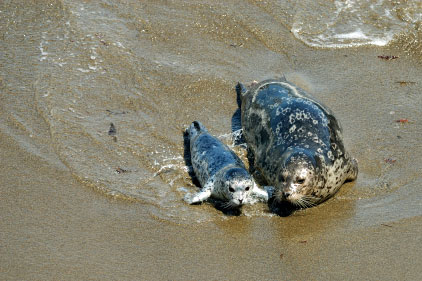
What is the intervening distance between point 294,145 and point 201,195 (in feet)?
3.99

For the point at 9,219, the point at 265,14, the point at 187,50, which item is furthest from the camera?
the point at 265,14

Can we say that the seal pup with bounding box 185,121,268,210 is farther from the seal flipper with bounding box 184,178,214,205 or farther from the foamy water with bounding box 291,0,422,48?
the foamy water with bounding box 291,0,422,48

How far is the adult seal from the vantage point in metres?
6.15

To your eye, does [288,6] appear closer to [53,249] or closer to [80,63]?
[80,63]

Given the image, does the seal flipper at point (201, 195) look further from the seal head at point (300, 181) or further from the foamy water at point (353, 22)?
the foamy water at point (353, 22)

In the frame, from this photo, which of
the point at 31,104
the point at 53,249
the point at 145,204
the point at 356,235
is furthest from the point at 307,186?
the point at 31,104

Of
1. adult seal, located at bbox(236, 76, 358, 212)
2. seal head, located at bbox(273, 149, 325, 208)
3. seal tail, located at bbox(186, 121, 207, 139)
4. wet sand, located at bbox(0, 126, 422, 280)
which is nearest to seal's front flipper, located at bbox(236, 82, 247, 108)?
adult seal, located at bbox(236, 76, 358, 212)

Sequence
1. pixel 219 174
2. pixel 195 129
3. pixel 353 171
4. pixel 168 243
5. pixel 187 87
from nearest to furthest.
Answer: pixel 168 243 < pixel 219 174 < pixel 353 171 < pixel 195 129 < pixel 187 87

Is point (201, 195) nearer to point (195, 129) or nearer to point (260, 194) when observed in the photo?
point (260, 194)

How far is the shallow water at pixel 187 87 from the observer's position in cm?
625

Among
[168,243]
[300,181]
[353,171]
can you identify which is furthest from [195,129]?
[168,243]

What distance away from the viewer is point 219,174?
20.8 feet

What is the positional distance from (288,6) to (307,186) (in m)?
4.92

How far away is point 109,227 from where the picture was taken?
18.5ft
